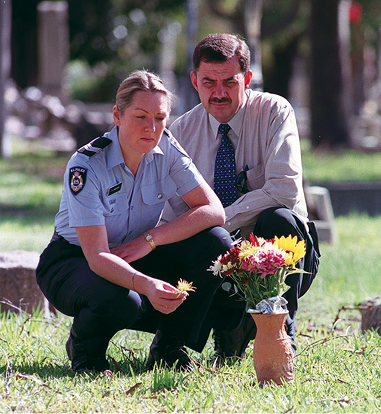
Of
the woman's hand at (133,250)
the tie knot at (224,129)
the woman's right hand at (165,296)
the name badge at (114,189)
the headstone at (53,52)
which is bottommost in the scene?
the woman's right hand at (165,296)

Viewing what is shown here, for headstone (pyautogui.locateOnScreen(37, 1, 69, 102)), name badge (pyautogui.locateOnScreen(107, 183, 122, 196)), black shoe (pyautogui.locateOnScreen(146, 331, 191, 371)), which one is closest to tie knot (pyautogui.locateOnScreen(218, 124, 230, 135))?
name badge (pyautogui.locateOnScreen(107, 183, 122, 196))

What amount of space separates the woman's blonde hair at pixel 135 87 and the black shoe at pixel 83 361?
3.31 feet

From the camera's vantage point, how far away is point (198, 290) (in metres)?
3.30

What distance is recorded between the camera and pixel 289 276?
3.37 m

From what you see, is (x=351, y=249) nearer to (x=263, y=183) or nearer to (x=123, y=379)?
(x=263, y=183)

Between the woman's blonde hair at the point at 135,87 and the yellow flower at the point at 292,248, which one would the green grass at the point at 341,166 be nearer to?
the woman's blonde hair at the point at 135,87

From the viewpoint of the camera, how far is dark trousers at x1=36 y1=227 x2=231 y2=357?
3.11m

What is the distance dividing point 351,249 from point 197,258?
3742mm

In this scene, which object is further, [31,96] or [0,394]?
[31,96]

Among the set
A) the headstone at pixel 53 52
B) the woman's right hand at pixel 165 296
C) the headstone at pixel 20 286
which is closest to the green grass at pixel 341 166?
the headstone at pixel 53 52

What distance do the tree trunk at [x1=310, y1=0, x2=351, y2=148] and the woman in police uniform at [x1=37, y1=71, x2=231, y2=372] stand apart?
43.3ft

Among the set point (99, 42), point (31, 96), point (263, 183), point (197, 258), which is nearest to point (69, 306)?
point (197, 258)

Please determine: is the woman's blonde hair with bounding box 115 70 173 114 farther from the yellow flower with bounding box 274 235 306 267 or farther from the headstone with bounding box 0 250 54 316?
the headstone with bounding box 0 250 54 316

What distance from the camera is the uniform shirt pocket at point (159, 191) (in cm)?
334
